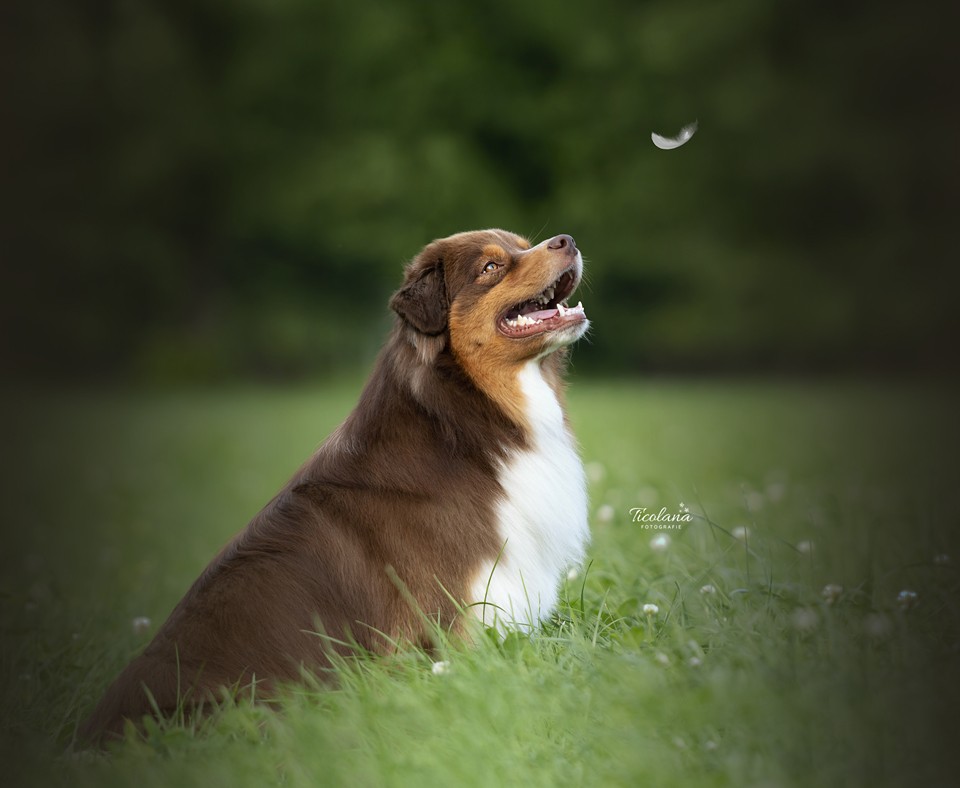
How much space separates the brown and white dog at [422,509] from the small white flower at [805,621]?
1053 millimetres

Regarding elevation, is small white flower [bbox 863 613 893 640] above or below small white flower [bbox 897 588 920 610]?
above

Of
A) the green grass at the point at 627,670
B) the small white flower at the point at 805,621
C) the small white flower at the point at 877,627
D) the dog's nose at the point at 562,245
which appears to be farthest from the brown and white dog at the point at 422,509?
the small white flower at the point at 877,627

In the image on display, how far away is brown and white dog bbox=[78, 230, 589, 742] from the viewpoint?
127 inches

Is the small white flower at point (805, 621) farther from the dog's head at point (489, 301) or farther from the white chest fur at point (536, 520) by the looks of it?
the dog's head at point (489, 301)

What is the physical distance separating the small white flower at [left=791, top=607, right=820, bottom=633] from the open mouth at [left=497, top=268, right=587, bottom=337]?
1579mm

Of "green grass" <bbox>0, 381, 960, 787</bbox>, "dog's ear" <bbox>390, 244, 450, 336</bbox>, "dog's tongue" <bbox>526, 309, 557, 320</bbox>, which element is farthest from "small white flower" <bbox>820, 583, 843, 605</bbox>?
"dog's ear" <bbox>390, 244, 450, 336</bbox>

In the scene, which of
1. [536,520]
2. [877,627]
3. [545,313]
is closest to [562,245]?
[545,313]

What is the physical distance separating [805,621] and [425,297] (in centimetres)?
214

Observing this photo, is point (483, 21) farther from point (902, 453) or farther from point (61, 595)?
point (61, 595)

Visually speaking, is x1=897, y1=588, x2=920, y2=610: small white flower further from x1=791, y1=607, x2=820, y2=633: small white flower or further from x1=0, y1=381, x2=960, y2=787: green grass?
x1=791, y1=607, x2=820, y2=633: small white flower

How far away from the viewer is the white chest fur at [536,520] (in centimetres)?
350

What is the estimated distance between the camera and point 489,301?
391 centimetres

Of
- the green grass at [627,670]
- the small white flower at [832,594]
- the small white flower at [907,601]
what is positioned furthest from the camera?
the small white flower at [832,594]

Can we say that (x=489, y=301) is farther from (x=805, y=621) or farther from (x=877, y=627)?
(x=877, y=627)
